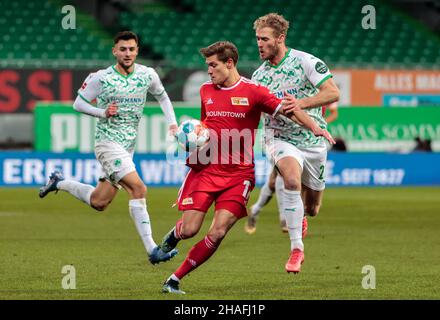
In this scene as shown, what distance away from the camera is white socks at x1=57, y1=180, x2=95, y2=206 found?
39.3ft

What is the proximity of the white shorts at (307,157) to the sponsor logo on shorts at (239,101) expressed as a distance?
1.42m

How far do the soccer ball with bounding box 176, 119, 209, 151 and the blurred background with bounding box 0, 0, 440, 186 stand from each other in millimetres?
14761

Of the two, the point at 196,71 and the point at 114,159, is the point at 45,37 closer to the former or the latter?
the point at 196,71

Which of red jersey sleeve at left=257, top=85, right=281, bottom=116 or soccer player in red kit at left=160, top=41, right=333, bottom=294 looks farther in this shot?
red jersey sleeve at left=257, top=85, right=281, bottom=116

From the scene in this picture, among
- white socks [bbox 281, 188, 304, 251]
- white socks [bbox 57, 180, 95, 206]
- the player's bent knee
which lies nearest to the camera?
the player's bent knee

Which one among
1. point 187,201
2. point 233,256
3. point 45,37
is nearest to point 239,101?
point 187,201

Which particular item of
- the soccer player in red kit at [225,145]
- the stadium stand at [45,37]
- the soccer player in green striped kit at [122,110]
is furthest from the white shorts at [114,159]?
the stadium stand at [45,37]

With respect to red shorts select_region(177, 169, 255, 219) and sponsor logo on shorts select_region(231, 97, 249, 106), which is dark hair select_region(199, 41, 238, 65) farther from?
red shorts select_region(177, 169, 255, 219)

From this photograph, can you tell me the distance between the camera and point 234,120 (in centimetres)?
883

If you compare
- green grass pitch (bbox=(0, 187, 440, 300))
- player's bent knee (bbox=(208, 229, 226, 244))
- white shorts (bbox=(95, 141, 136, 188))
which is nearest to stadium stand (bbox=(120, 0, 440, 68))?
green grass pitch (bbox=(0, 187, 440, 300))

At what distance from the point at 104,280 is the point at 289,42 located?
23.9 m

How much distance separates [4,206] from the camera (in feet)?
63.2

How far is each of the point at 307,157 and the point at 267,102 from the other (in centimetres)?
169
